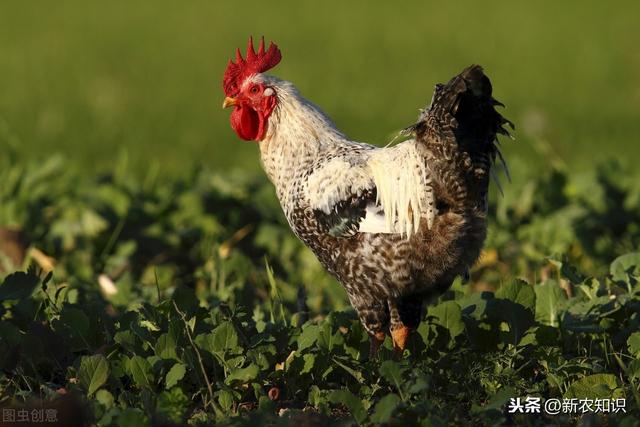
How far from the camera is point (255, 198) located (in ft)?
26.0

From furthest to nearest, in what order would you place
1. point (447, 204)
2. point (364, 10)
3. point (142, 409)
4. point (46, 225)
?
1. point (364, 10)
2. point (46, 225)
3. point (447, 204)
4. point (142, 409)

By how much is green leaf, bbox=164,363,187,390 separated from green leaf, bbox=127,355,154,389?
70mm

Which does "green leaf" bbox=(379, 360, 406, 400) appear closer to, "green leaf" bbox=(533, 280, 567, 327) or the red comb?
"green leaf" bbox=(533, 280, 567, 327)

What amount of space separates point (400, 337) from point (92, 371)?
4.73 ft

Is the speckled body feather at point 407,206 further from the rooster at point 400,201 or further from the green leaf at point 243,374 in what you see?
the green leaf at point 243,374

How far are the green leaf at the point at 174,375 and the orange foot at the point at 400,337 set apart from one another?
106 cm

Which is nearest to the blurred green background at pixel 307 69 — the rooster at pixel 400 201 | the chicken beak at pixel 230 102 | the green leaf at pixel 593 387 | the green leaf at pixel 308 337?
the chicken beak at pixel 230 102

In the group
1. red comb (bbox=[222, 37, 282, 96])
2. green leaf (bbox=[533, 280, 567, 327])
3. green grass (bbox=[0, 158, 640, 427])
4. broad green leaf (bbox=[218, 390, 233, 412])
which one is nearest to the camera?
green grass (bbox=[0, 158, 640, 427])

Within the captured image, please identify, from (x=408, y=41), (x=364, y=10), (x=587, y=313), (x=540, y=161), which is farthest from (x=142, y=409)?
(x=364, y=10)

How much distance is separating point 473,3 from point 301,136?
60.5 ft

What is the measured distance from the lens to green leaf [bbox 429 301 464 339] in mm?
5133

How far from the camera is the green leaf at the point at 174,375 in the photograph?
4488mm

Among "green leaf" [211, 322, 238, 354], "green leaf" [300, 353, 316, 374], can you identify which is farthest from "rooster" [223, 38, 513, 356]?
"green leaf" [211, 322, 238, 354]

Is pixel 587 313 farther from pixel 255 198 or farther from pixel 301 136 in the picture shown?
pixel 255 198
